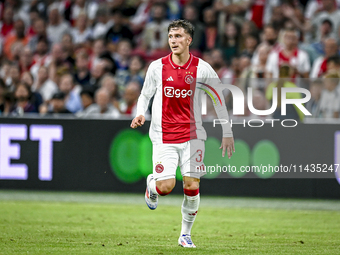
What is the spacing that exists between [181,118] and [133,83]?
4.81 m

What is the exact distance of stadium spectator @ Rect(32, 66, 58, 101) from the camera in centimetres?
1249

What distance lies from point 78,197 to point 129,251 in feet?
15.7

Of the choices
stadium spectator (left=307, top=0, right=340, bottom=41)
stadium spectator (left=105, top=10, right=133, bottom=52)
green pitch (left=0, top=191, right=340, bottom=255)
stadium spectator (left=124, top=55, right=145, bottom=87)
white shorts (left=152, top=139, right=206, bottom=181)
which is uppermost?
stadium spectator (left=307, top=0, right=340, bottom=41)

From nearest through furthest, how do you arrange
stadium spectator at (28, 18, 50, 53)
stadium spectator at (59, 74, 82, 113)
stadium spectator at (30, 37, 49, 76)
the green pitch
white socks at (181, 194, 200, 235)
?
the green pitch
white socks at (181, 194, 200, 235)
stadium spectator at (59, 74, 82, 113)
stadium spectator at (30, 37, 49, 76)
stadium spectator at (28, 18, 50, 53)

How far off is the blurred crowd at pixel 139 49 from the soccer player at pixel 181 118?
3.65 meters

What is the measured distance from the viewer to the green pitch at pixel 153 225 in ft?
19.6

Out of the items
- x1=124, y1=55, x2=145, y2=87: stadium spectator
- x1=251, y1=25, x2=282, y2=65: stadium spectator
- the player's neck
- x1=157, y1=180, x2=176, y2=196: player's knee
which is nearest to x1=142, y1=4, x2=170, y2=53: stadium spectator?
x1=124, y1=55, x2=145, y2=87: stadium spectator

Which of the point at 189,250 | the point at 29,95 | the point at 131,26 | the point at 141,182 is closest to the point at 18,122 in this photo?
the point at 29,95

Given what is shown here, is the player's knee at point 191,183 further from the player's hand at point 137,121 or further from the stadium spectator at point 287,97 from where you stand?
the stadium spectator at point 287,97

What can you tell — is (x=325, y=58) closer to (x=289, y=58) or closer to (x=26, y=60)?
(x=289, y=58)

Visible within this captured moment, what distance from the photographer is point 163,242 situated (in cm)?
636

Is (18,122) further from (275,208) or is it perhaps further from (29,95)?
(275,208)

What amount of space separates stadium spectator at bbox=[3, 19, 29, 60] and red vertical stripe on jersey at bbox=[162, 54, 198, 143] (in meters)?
9.31

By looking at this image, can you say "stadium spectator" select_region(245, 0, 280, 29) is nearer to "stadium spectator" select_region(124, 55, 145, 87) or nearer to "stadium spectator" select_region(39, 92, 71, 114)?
"stadium spectator" select_region(124, 55, 145, 87)
